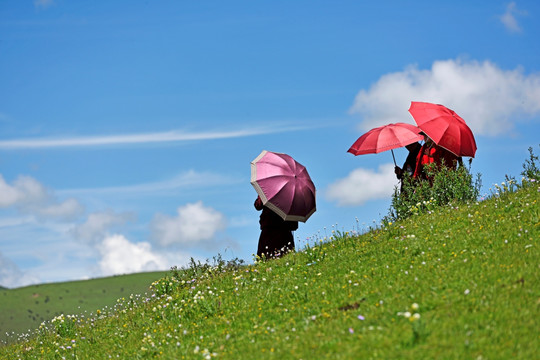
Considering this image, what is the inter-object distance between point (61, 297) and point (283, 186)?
134ft

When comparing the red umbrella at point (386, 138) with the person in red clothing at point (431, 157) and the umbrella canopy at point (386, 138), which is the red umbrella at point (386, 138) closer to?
the umbrella canopy at point (386, 138)

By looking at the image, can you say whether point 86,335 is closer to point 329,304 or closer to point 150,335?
point 150,335

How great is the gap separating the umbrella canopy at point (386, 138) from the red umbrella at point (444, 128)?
1.81ft

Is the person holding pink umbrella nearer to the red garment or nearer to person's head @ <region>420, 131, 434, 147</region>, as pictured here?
the red garment

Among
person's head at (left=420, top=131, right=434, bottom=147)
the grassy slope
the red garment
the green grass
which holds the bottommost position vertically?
the green grass

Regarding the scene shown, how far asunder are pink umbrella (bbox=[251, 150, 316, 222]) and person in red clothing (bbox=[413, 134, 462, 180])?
3.12m

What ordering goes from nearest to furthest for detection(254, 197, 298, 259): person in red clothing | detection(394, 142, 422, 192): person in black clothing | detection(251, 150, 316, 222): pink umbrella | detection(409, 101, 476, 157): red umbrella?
detection(251, 150, 316, 222): pink umbrella
detection(409, 101, 476, 157): red umbrella
detection(254, 197, 298, 259): person in red clothing
detection(394, 142, 422, 192): person in black clothing

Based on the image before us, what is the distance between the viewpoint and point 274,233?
1569cm

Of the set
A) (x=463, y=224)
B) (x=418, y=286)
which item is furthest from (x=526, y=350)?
(x=463, y=224)

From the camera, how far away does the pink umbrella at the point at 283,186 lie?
14562mm

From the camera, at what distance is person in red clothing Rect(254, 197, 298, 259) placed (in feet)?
51.0

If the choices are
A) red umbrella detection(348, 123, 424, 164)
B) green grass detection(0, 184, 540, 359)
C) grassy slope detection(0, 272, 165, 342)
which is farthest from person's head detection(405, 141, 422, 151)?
grassy slope detection(0, 272, 165, 342)

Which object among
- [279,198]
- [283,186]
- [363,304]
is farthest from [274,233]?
[363,304]

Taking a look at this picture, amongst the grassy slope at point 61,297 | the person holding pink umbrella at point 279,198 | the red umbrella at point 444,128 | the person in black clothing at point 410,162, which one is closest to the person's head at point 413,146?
the person in black clothing at point 410,162
